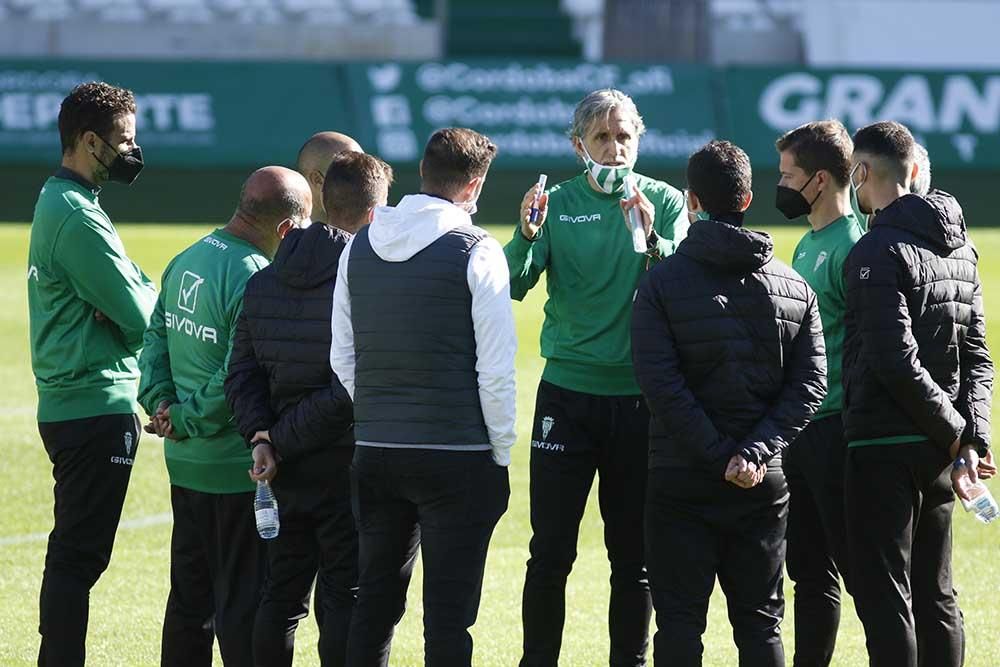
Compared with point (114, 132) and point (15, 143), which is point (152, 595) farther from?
point (15, 143)

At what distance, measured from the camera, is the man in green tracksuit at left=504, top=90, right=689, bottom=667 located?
5793mm

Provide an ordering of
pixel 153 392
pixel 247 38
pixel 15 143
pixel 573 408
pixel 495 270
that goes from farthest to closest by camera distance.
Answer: pixel 247 38 → pixel 15 143 → pixel 573 408 → pixel 153 392 → pixel 495 270

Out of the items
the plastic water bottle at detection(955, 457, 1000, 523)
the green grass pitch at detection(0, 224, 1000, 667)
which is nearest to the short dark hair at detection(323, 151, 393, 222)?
the green grass pitch at detection(0, 224, 1000, 667)

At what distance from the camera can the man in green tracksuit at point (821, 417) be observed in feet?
18.4

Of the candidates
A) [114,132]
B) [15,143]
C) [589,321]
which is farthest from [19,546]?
[15,143]

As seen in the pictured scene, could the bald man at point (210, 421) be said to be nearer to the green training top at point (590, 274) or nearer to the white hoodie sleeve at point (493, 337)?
the white hoodie sleeve at point (493, 337)

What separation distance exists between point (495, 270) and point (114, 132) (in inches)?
65.6

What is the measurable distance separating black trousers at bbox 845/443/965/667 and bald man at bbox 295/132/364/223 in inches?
89.7

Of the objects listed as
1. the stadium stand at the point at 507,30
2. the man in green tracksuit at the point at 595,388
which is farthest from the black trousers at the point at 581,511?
the stadium stand at the point at 507,30

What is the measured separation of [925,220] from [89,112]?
2998mm

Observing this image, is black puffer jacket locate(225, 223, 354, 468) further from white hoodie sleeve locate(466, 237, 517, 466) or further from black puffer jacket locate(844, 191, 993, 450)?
black puffer jacket locate(844, 191, 993, 450)

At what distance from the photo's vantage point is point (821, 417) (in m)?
5.71

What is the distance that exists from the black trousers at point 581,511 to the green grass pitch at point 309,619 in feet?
1.94

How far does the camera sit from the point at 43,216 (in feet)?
18.4
